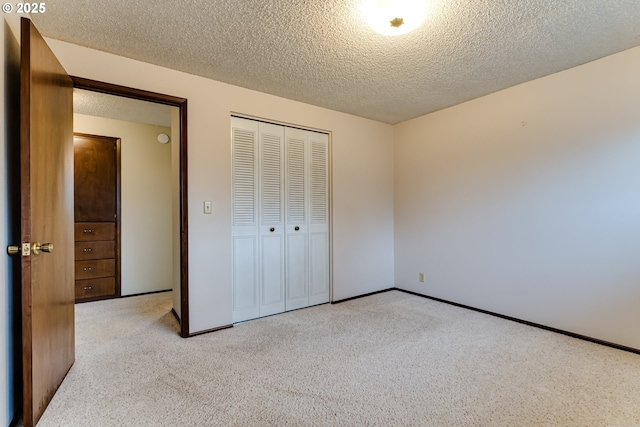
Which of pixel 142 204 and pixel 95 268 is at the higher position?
pixel 142 204

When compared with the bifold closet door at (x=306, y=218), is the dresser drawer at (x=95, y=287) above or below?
below

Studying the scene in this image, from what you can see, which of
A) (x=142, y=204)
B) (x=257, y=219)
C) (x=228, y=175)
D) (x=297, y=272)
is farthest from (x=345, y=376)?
(x=142, y=204)

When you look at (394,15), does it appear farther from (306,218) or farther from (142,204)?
(142,204)

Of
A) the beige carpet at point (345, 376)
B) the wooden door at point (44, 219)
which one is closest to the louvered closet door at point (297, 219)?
the beige carpet at point (345, 376)

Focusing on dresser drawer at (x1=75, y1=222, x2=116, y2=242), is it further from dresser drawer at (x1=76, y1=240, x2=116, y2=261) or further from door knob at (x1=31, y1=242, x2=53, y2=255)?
door knob at (x1=31, y1=242, x2=53, y2=255)

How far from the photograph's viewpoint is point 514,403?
1.74m

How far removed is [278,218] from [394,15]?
2.17 metres

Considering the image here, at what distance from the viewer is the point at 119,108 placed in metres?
3.56

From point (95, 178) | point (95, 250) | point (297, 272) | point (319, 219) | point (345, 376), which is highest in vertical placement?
point (95, 178)

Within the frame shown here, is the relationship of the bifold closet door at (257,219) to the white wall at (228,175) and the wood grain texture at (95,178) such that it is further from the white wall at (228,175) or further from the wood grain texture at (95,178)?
the wood grain texture at (95,178)

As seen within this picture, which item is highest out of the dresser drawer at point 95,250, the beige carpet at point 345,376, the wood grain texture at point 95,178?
the wood grain texture at point 95,178

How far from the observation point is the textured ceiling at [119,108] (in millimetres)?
3215

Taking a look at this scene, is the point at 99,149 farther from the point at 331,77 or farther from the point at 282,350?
the point at 282,350

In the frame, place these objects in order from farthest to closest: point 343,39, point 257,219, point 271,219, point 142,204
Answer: point 142,204, point 271,219, point 257,219, point 343,39
